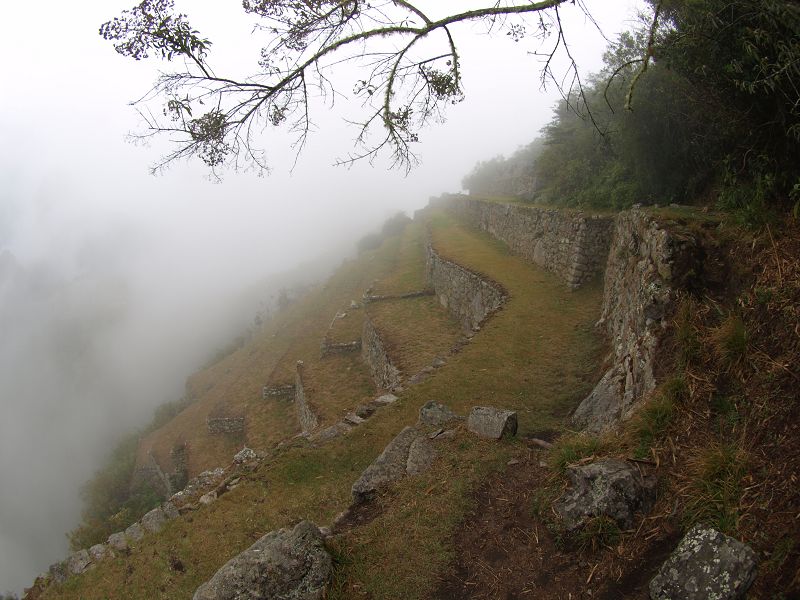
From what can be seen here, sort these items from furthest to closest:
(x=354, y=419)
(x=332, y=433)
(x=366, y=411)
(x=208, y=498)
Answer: (x=366, y=411), (x=354, y=419), (x=332, y=433), (x=208, y=498)

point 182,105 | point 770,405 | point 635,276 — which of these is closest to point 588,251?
point 635,276

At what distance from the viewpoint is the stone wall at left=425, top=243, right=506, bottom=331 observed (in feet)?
51.0

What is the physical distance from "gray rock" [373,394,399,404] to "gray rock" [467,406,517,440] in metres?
3.50

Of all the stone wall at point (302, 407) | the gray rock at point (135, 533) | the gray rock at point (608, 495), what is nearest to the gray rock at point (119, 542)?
the gray rock at point (135, 533)

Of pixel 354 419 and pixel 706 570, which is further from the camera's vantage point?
pixel 354 419

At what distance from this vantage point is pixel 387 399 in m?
10.2

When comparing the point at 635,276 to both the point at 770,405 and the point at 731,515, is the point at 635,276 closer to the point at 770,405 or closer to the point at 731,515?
the point at 770,405

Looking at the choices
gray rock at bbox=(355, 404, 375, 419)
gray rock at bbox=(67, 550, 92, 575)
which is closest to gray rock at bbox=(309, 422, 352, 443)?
gray rock at bbox=(355, 404, 375, 419)

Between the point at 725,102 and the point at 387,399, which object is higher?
the point at 725,102

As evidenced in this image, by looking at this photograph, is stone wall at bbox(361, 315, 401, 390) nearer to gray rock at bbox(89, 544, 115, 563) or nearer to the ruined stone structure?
the ruined stone structure

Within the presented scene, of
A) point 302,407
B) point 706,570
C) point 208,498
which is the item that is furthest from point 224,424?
point 706,570

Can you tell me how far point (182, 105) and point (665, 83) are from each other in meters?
10.3

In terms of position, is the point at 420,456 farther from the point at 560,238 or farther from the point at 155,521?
the point at 560,238

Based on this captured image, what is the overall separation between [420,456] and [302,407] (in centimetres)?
1182
